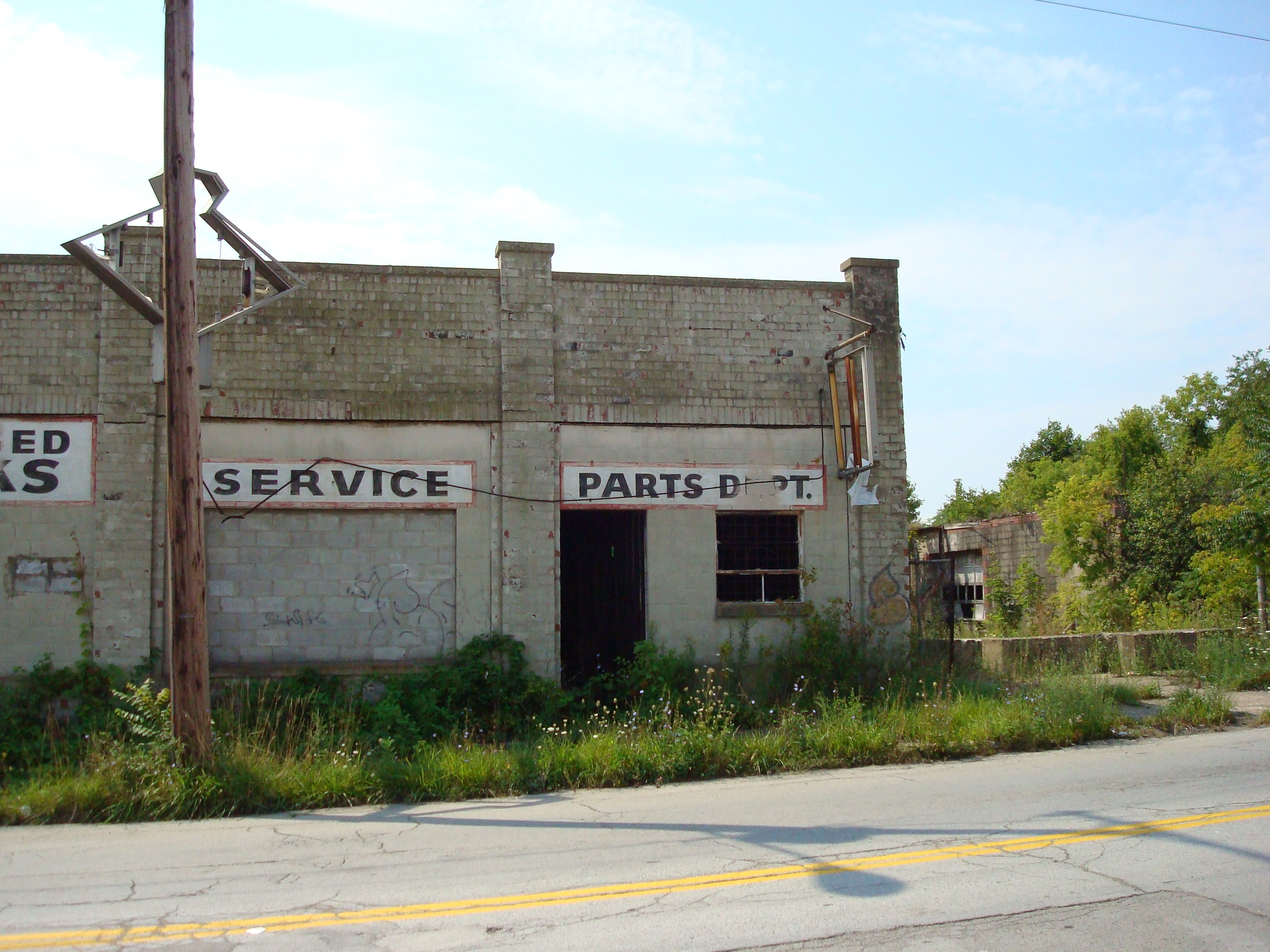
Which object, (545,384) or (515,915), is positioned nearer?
(515,915)

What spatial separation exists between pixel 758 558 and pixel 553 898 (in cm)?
795

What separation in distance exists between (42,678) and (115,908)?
652 centimetres

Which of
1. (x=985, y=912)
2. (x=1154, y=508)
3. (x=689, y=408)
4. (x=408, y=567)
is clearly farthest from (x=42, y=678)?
(x=1154, y=508)

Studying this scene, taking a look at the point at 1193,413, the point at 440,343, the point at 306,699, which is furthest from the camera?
the point at 1193,413

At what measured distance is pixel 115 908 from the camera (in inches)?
238

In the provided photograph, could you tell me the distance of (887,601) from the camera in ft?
44.9

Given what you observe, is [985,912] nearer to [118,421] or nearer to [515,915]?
[515,915]

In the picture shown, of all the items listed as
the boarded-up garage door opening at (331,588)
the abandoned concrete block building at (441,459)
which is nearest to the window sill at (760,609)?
the abandoned concrete block building at (441,459)

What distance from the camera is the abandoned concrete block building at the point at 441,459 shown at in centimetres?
1199

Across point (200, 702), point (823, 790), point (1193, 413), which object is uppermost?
point (1193, 413)

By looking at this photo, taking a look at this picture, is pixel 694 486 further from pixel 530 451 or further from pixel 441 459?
pixel 441 459

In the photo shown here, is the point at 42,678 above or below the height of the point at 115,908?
above

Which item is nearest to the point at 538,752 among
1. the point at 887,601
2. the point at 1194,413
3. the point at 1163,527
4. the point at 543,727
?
the point at 543,727

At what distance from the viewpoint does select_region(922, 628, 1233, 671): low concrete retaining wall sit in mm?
16094
